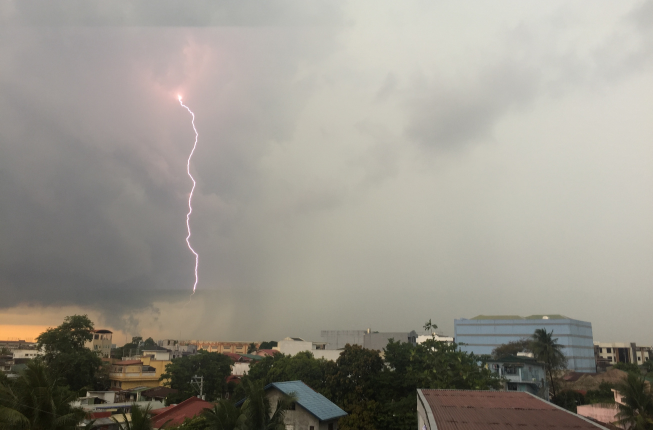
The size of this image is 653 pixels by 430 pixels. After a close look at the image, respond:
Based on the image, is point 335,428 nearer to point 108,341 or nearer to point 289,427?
point 289,427

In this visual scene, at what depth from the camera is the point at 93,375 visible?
148 feet

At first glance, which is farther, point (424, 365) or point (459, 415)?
point (424, 365)

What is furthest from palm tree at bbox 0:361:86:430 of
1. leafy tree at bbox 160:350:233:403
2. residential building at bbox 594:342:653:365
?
residential building at bbox 594:342:653:365

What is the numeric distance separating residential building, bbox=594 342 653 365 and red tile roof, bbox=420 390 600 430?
96409 millimetres

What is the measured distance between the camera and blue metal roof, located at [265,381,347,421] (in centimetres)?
2246

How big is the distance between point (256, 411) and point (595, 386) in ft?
151

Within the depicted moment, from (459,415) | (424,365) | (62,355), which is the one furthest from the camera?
(62,355)

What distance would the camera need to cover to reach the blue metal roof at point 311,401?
73.7 ft

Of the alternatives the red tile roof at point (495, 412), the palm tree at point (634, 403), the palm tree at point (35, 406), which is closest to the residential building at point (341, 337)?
the palm tree at point (634, 403)

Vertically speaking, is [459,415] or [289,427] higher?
[459,415]

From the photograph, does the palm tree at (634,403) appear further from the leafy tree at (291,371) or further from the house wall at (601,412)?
the leafy tree at (291,371)

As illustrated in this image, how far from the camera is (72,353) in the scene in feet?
146

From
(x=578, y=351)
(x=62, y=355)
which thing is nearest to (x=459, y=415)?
(x=62, y=355)

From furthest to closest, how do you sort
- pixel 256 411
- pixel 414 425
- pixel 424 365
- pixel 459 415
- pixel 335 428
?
pixel 424 365, pixel 414 425, pixel 335 428, pixel 256 411, pixel 459 415
